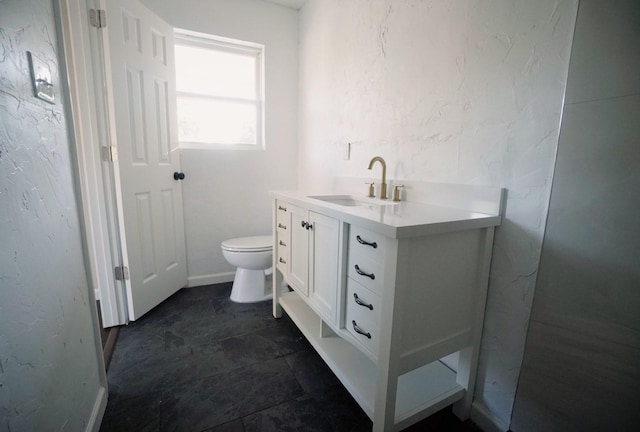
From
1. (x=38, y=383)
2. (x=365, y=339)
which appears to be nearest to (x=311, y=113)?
(x=365, y=339)

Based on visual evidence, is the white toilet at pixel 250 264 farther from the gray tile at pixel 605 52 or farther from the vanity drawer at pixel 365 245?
the gray tile at pixel 605 52

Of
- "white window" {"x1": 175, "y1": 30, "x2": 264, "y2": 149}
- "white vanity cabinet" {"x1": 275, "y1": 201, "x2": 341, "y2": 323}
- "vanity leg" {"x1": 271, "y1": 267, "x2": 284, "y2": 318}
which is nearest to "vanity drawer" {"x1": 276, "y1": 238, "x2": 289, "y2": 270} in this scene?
"white vanity cabinet" {"x1": 275, "y1": 201, "x2": 341, "y2": 323}

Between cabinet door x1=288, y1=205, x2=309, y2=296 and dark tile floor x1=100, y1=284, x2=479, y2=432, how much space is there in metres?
0.40

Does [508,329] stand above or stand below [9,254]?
below

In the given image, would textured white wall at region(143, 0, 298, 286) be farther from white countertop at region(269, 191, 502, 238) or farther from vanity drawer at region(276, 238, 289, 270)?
white countertop at region(269, 191, 502, 238)

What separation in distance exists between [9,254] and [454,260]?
1.21 meters

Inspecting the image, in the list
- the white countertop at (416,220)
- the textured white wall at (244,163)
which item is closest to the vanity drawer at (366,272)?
the white countertop at (416,220)

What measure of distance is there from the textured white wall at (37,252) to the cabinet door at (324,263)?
88 centimetres

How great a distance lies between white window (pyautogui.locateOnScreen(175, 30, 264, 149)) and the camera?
7.39ft

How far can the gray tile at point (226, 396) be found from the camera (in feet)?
3.72

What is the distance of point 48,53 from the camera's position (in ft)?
2.85

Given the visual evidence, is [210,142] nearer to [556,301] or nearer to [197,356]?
Result: [197,356]

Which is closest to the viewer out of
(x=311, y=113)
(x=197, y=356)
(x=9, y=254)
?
(x=9, y=254)

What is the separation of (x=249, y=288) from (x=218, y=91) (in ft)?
5.35
